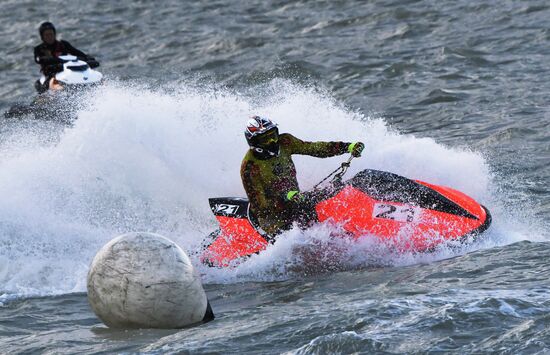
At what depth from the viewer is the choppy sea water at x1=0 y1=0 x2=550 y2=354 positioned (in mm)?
8625

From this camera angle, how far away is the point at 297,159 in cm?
1410

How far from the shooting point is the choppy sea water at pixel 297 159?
28.3 feet

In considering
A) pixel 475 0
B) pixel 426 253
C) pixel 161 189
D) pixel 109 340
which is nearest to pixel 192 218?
pixel 161 189

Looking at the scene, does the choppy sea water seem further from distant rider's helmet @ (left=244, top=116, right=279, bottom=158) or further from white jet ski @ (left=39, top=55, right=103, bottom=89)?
distant rider's helmet @ (left=244, top=116, right=279, bottom=158)

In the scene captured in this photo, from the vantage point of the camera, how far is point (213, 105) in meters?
15.4

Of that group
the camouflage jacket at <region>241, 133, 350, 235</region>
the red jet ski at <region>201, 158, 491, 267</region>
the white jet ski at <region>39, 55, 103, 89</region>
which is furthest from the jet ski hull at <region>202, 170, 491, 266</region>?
the white jet ski at <region>39, 55, 103, 89</region>

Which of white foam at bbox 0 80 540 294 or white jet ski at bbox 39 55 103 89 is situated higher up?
white jet ski at bbox 39 55 103 89

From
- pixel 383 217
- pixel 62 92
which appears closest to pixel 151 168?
pixel 62 92

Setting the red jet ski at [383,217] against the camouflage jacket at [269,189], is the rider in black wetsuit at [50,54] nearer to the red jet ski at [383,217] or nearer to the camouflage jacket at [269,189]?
the red jet ski at [383,217]

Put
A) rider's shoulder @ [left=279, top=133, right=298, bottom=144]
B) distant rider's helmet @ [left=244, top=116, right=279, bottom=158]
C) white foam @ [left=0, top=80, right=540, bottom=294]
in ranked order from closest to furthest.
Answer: distant rider's helmet @ [left=244, top=116, right=279, bottom=158] → rider's shoulder @ [left=279, top=133, right=298, bottom=144] → white foam @ [left=0, top=80, right=540, bottom=294]

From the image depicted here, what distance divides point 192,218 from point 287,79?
6.84 meters

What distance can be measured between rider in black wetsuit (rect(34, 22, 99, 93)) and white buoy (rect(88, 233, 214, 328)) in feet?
32.9

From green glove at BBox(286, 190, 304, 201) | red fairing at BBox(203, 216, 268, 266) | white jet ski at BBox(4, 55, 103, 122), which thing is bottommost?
red fairing at BBox(203, 216, 268, 266)

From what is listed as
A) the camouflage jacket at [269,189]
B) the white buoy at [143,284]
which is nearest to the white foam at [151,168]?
the camouflage jacket at [269,189]
